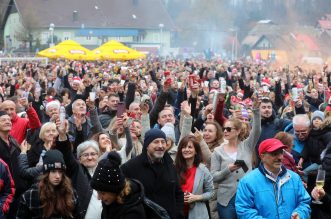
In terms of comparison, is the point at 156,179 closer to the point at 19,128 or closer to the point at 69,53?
the point at 19,128

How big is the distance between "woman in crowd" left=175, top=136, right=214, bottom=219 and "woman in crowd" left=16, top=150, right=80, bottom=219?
4.77ft

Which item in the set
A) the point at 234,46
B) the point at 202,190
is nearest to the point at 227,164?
the point at 202,190

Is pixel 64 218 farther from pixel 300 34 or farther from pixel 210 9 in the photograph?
pixel 210 9

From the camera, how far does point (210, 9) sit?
2744 inches

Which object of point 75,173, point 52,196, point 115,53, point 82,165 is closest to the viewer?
point 52,196

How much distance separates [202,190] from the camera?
7672 millimetres

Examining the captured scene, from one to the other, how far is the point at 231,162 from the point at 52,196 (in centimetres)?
233

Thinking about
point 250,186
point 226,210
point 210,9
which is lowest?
point 226,210

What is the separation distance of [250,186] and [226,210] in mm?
1752

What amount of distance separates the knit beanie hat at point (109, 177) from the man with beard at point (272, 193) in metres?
1.17

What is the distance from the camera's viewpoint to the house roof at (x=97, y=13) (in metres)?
87.2

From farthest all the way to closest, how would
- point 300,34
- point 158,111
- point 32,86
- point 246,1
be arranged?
point 246,1 < point 300,34 < point 32,86 < point 158,111

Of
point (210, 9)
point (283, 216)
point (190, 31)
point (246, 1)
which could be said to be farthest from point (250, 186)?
point (190, 31)

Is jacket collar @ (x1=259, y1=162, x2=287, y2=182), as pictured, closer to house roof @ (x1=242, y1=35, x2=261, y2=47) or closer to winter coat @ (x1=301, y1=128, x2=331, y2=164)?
winter coat @ (x1=301, y1=128, x2=331, y2=164)
